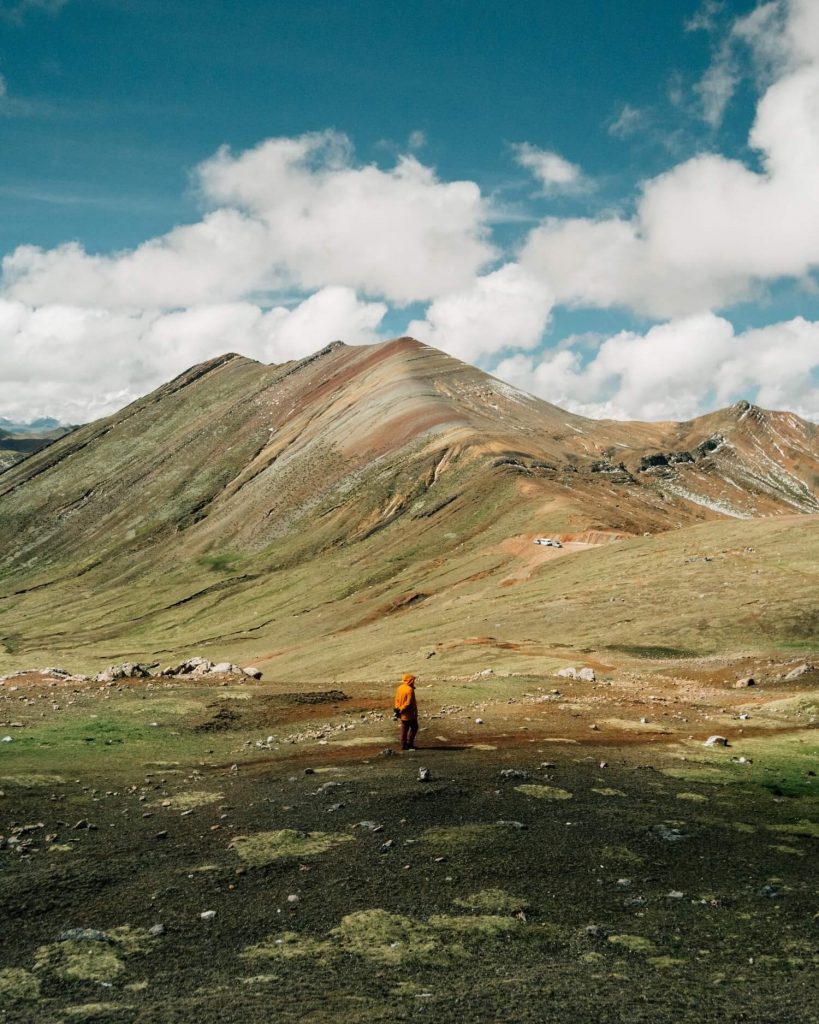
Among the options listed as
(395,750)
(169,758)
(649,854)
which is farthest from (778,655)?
(169,758)

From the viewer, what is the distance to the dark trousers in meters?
26.7

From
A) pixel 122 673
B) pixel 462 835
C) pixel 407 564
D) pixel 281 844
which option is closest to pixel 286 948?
pixel 281 844

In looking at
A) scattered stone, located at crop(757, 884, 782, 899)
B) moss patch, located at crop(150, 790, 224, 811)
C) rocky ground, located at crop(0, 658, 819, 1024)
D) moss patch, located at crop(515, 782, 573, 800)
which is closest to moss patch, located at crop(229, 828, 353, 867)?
rocky ground, located at crop(0, 658, 819, 1024)

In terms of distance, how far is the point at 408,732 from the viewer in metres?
27.2

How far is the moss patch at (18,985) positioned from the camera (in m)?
11.5

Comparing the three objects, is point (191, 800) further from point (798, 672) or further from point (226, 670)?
point (798, 672)

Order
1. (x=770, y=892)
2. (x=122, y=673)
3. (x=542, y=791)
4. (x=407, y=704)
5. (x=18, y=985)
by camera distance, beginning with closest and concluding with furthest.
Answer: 1. (x=18, y=985)
2. (x=770, y=892)
3. (x=542, y=791)
4. (x=407, y=704)
5. (x=122, y=673)

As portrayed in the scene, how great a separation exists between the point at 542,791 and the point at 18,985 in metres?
14.1

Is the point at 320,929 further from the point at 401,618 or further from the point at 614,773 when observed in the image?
the point at 401,618

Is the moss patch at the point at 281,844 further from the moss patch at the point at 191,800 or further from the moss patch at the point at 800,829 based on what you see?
the moss patch at the point at 800,829

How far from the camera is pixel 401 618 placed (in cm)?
8844

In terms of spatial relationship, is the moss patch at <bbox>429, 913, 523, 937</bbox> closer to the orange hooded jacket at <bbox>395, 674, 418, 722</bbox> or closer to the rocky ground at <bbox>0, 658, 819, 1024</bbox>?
the rocky ground at <bbox>0, 658, 819, 1024</bbox>

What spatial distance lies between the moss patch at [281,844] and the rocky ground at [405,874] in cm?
7

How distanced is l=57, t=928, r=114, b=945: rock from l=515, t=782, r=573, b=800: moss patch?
11.9m
